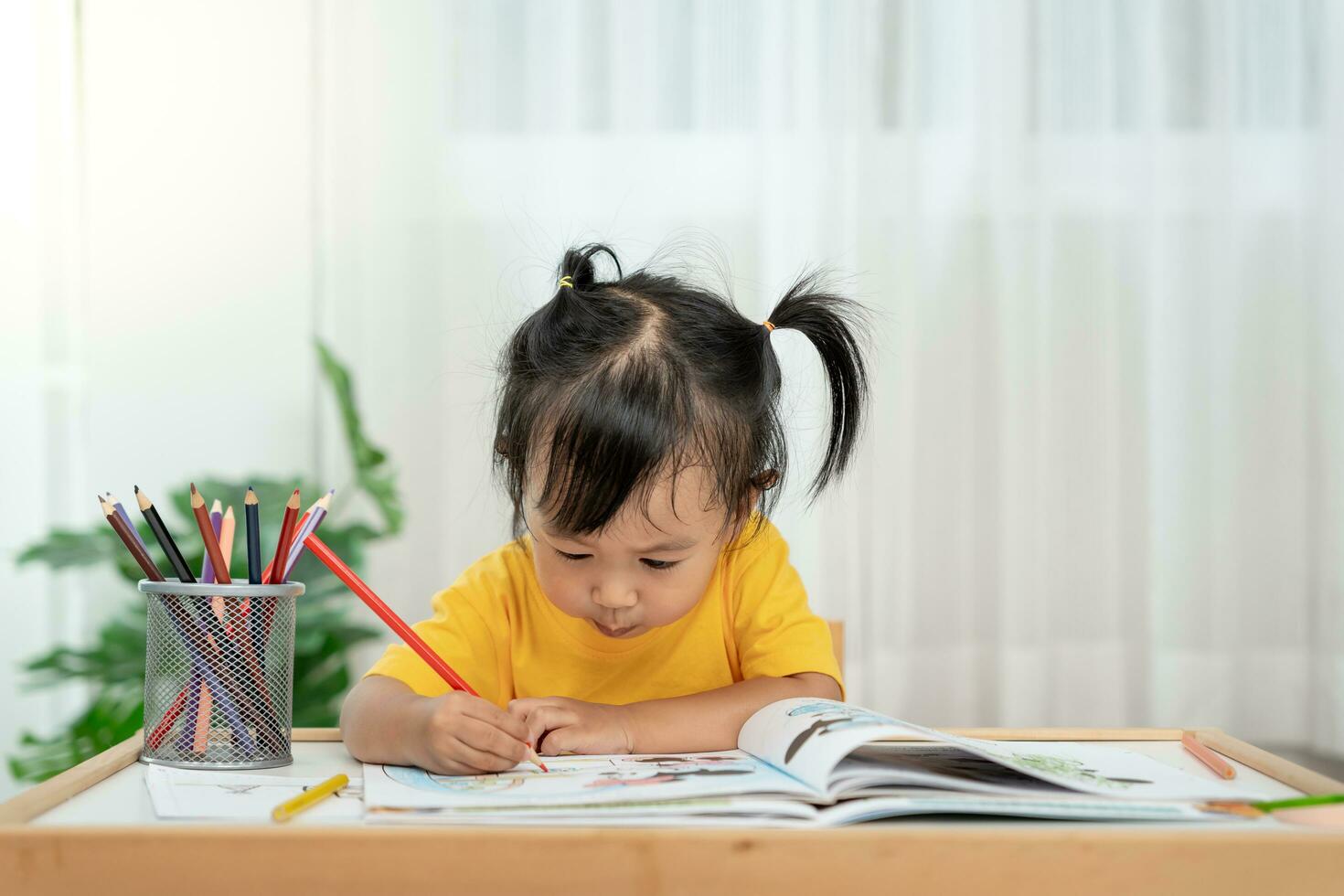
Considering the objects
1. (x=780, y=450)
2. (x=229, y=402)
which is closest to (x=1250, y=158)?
(x=780, y=450)

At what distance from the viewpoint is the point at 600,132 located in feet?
6.22

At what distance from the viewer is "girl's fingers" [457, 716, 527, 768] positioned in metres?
0.63

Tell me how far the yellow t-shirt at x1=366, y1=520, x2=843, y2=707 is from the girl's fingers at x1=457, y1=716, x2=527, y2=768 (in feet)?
0.96

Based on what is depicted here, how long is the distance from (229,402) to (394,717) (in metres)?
1.43

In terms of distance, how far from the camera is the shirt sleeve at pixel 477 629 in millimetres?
905

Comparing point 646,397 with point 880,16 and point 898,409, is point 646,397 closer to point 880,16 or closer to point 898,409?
point 898,409

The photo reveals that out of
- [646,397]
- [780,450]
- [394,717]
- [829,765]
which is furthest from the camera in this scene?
[780,450]

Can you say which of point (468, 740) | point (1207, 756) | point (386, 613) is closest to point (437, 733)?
point (468, 740)

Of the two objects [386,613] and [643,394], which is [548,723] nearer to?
[386,613]

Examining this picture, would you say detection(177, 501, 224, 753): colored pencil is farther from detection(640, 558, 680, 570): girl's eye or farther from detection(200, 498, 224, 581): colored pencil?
detection(640, 558, 680, 570): girl's eye

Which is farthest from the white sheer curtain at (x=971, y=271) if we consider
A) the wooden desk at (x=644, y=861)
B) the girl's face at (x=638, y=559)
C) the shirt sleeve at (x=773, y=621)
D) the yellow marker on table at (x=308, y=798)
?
the wooden desk at (x=644, y=861)

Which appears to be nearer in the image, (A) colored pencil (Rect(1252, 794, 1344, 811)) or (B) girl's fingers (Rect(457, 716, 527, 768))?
(A) colored pencil (Rect(1252, 794, 1344, 811))

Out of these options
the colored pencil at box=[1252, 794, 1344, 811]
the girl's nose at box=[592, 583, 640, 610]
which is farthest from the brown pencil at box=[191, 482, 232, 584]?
the colored pencil at box=[1252, 794, 1344, 811]

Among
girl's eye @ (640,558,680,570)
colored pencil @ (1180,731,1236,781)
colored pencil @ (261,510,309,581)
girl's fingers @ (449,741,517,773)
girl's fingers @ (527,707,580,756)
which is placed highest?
colored pencil @ (261,510,309,581)
